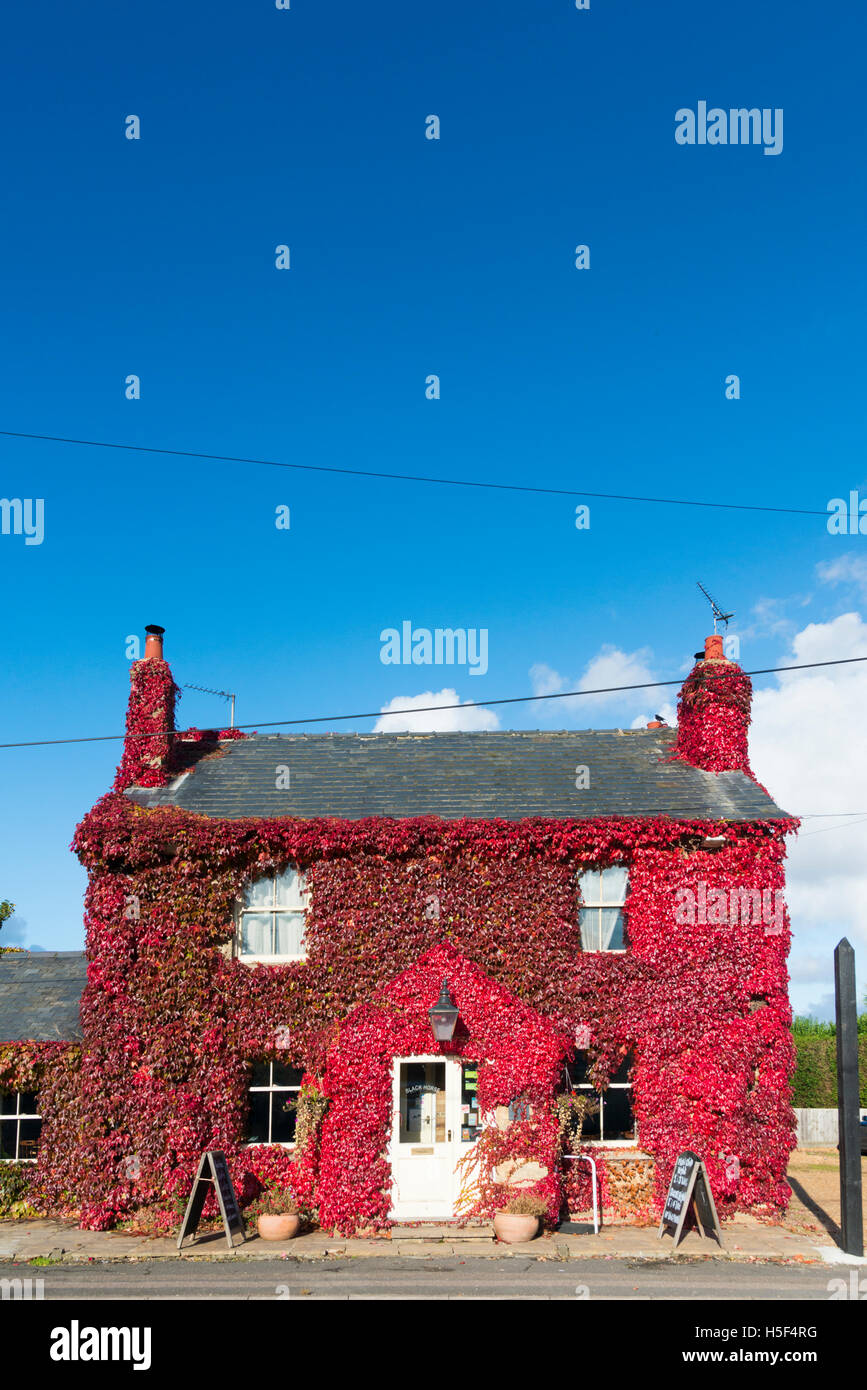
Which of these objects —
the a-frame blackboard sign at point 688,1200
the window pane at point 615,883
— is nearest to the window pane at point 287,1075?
the window pane at point 615,883

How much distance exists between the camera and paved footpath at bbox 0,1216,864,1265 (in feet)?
44.0

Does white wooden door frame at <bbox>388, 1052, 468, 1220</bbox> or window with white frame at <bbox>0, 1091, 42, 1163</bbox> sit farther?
window with white frame at <bbox>0, 1091, 42, 1163</bbox>

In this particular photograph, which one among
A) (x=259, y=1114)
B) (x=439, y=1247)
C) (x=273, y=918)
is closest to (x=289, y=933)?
(x=273, y=918)

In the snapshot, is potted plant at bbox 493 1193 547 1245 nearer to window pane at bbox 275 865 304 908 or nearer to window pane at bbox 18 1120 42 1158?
window pane at bbox 275 865 304 908

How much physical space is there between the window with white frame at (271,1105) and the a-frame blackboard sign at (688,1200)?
18.8ft

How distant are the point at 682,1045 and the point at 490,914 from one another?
3.55 metres

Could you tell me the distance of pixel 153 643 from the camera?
1952cm

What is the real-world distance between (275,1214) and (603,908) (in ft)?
22.0

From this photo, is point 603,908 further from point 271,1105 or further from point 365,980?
point 271,1105

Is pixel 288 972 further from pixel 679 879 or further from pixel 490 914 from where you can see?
pixel 679 879

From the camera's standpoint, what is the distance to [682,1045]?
1585 cm

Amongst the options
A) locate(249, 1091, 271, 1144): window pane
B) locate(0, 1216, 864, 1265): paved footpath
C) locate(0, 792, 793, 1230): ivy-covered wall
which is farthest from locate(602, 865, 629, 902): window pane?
locate(249, 1091, 271, 1144): window pane

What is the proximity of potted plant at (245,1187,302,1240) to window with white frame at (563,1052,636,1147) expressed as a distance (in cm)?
447
